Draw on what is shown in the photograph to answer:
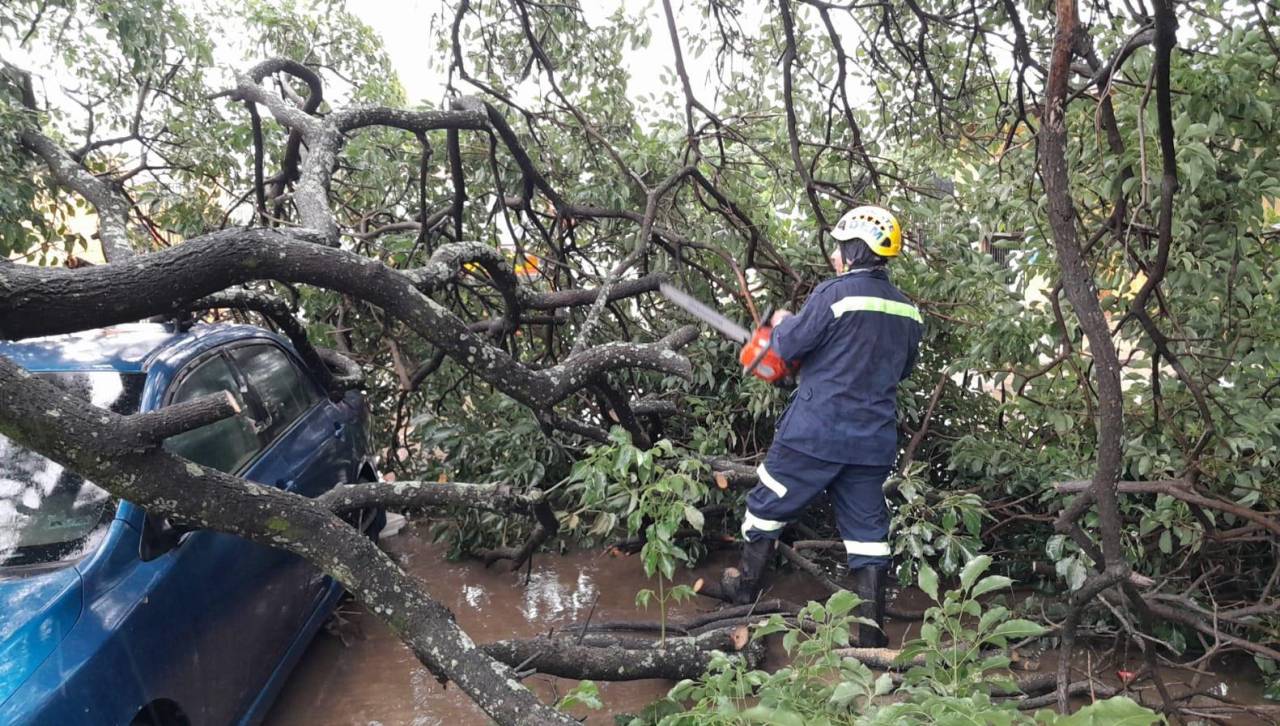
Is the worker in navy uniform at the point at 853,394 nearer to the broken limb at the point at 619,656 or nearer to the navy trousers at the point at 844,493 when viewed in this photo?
the navy trousers at the point at 844,493

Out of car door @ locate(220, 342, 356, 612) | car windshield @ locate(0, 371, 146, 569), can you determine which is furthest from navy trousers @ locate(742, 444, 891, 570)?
car windshield @ locate(0, 371, 146, 569)

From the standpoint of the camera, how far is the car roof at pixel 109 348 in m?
3.08

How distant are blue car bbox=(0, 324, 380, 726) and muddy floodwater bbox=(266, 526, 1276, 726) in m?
0.28

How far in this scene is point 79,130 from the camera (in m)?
5.13

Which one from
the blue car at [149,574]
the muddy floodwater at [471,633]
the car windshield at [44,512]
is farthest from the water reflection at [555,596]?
the car windshield at [44,512]

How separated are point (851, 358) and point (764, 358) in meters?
0.39

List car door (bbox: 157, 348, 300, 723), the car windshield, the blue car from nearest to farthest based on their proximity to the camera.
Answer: the blue car → the car windshield → car door (bbox: 157, 348, 300, 723)

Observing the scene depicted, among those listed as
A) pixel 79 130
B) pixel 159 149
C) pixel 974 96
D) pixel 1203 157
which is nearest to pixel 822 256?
pixel 974 96

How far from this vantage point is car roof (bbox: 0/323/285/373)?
10.1ft

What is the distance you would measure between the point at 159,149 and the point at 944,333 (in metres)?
5.03

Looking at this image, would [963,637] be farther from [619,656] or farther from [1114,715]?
[619,656]

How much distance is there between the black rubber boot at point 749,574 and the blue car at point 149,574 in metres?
1.93

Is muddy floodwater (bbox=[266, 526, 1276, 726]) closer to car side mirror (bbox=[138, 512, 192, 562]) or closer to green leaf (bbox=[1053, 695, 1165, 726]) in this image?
car side mirror (bbox=[138, 512, 192, 562])

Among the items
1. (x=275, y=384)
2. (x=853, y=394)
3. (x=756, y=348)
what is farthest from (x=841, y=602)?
(x=275, y=384)
